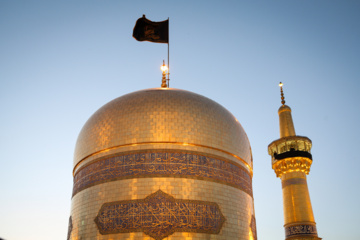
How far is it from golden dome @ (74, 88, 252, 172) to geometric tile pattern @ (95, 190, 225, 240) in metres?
1.52

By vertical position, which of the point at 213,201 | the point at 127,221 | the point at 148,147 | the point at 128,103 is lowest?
the point at 127,221

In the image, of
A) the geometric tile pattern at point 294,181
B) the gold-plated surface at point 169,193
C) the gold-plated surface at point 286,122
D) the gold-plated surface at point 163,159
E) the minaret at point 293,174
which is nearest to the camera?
the gold-plated surface at point 169,193

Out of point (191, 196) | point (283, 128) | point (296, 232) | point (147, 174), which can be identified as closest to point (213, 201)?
point (191, 196)

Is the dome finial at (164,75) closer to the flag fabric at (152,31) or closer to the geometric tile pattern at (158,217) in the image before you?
the flag fabric at (152,31)

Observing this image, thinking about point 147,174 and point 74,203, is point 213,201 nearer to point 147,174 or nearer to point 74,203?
point 147,174

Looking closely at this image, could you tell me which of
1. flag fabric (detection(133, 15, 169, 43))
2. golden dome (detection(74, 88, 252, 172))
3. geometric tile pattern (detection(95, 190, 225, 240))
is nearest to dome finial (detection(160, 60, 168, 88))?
flag fabric (detection(133, 15, 169, 43))

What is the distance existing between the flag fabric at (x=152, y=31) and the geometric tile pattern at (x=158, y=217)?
252 inches

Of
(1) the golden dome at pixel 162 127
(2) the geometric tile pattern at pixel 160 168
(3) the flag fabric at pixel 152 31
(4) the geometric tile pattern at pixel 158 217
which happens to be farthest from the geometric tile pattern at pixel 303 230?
(3) the flag fabric at pixel 152 31

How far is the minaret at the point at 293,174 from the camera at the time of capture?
13.8 m

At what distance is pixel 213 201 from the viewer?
892cm

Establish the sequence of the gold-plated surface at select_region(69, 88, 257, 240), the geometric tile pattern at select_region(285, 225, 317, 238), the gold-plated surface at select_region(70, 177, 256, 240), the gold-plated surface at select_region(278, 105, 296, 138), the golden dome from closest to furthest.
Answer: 1. the gold-plated surface at select_region(70, 177, 256, 240)
2. the gold-plated surface at select_region(69, 88, 257, 240)
3. the golden dome
4. the geometric tile pattern at select_region(285, 225, 317, 238)
5. the gold-plated surface at select_region(278, 105, 296, 138)

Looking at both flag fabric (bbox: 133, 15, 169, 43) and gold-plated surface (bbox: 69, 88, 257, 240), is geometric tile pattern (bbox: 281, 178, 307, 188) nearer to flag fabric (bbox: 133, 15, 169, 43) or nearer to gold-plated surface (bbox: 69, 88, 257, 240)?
gold-plated surface (bbox: 69, 88, 257, 240)

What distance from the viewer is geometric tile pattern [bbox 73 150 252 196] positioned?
8977 millimetres

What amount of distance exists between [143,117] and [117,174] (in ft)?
5.74
